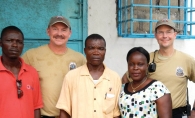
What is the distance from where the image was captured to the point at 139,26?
4164mm

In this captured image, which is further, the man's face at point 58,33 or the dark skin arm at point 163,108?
the man's face at point 58,33

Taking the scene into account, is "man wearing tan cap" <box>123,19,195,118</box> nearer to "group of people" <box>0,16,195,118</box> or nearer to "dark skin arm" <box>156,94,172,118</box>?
"group of people" <box>0,16,195,118</box>

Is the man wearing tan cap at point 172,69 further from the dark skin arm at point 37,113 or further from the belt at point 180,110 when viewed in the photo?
the dark skin arm at point 37,113

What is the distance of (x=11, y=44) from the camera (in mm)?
2430

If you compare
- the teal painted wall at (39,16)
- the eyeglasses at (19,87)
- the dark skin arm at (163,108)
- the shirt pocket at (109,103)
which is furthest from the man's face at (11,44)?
the dark skin arm at (163,108)

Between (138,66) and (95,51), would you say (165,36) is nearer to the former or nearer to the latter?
(138,66)

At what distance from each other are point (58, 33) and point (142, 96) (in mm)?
1061

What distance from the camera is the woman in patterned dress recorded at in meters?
2.35

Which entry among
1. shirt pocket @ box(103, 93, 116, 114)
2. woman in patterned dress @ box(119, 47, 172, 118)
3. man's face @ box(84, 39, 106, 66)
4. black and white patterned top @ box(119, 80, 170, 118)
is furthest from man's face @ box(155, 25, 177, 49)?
shirt pocket @ box(103, 93, 116, 114)

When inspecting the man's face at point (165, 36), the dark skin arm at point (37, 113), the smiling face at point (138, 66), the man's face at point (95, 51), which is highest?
the man's face at point (165, 36)

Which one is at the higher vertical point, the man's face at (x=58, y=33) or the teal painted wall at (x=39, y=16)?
the teal painted wall at (x=39, y=16)

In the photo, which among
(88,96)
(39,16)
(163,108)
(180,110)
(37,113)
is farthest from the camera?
(39,16)

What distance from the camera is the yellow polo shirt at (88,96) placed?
2438 mm

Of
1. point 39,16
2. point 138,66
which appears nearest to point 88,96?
point 138,66
